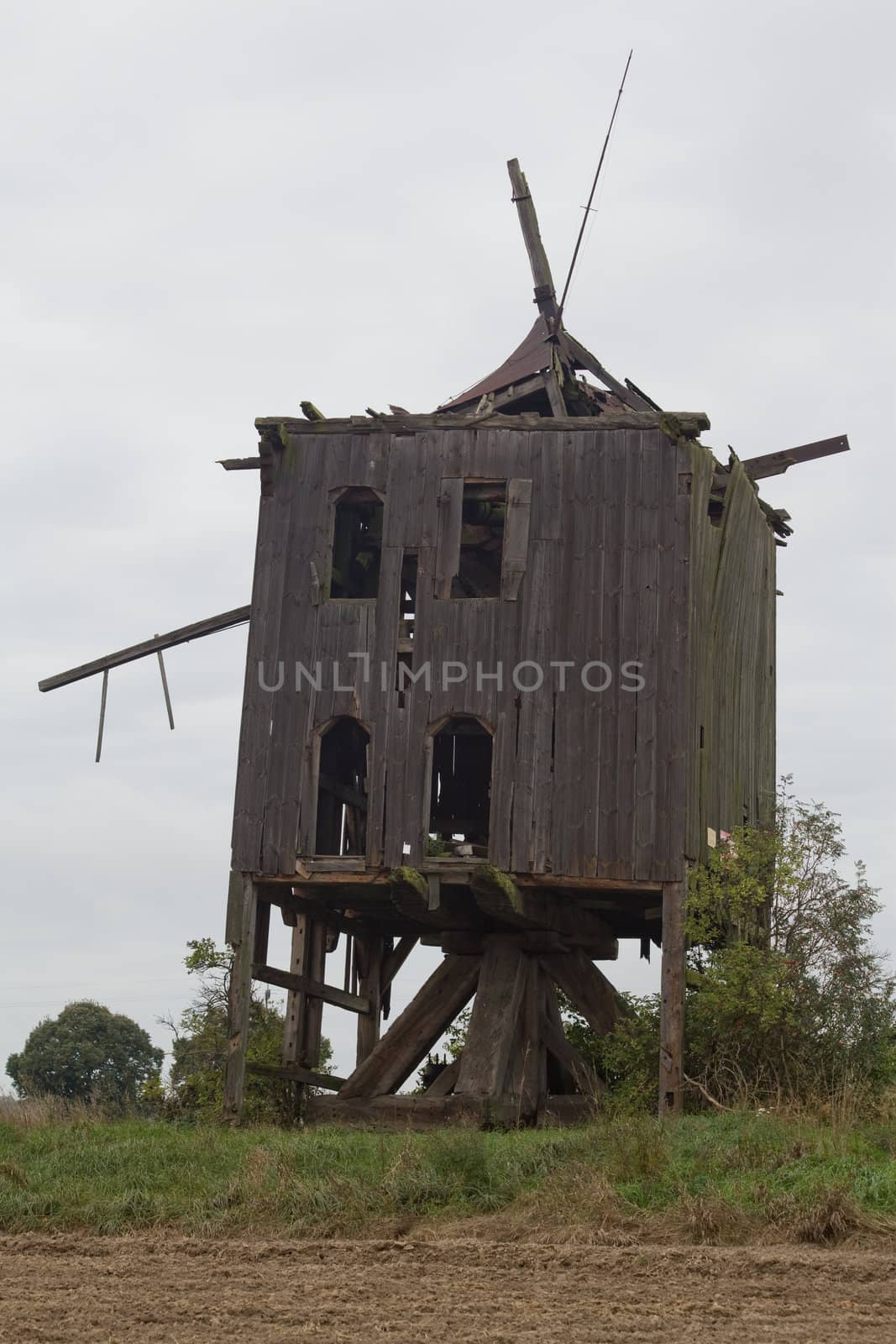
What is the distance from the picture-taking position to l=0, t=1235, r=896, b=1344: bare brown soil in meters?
10.6

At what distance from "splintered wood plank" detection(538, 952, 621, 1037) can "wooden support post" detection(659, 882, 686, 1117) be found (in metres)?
3.23

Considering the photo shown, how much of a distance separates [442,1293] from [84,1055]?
37.2 meters

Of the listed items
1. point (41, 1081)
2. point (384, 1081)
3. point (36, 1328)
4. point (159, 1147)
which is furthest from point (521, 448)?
point (41, 1081)

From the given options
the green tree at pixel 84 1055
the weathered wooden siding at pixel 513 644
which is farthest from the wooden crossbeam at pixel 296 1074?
the green tree at pixel 84 1055

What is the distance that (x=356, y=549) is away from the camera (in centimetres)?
2628

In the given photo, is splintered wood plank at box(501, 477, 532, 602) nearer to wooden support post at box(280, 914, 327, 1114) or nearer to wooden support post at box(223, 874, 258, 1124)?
wooden support post at box(223, 874, 258, 1124)

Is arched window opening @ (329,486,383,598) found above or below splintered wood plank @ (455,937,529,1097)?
above

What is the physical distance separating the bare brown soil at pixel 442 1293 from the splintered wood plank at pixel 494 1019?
9.42 meters

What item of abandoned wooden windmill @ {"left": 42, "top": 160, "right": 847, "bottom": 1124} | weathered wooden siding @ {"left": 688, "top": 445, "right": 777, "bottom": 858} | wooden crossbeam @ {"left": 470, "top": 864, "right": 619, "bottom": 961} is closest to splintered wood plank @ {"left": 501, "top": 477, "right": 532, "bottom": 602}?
abandoned wooden windmill @ {"left": 42, "top": 160, "right": 847, "bottom": 1124}

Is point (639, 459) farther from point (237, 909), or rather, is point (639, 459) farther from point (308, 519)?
point (237, 909)

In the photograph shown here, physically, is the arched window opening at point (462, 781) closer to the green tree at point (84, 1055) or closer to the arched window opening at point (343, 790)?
the arched window opening at point (343, 790)

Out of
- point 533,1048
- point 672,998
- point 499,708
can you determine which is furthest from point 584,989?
point 499,708

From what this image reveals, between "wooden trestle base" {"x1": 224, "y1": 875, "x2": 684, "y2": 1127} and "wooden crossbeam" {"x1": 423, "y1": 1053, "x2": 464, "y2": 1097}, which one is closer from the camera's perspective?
"wooden trestle base" {"x1": 224, "y1": 875, "x2": 684, "y2": 1127}

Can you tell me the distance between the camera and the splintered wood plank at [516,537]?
2302 centimetres
